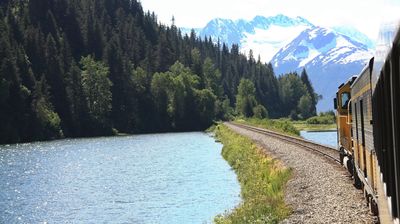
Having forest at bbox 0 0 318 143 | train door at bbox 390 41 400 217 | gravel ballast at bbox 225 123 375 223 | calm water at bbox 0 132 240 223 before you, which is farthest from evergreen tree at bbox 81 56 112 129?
train door at bbox 390 41 400 217

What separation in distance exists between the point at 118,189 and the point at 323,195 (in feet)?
63.8

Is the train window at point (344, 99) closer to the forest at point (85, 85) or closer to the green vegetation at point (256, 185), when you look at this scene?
the green vegetation at point (256, 185)

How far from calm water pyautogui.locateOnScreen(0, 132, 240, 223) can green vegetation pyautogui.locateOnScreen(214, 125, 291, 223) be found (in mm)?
1131

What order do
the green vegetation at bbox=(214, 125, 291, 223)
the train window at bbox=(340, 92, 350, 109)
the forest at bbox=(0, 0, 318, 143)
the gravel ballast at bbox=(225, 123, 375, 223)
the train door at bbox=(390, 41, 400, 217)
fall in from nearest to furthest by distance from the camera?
1. the train door at bbox=(390, 41, 400, 217)
2. the gravel ballast at bbox=(225, 123, 375, 223)
3. the green vegetation at bbox=(214, 125, 291, 223)
4. the train window at bbox=(340, 92, 350, 109)
5. the forest at bbox=(0, 0, 318, 143)

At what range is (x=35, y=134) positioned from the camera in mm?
109500

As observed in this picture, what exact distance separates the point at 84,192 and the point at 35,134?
73426 mm

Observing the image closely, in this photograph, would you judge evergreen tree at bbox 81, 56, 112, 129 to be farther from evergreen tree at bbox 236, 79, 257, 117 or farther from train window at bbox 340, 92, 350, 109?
train window at bbox 340, 92, 350, 109

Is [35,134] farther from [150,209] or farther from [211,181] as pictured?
[150,209]

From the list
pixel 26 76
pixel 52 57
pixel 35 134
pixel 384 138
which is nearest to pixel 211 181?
pixel 384 138

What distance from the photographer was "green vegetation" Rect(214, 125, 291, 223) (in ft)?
69.1

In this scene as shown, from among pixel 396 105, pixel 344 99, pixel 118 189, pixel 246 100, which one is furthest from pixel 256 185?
pixel 246 100

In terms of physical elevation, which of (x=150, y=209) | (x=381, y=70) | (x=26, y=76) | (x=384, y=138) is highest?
(x=26, y=76)

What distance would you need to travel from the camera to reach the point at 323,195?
23391mm

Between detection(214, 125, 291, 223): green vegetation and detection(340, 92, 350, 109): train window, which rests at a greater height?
detection(340, 92, 350, 109): train window
